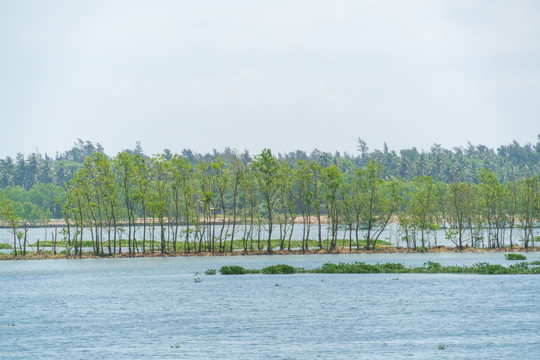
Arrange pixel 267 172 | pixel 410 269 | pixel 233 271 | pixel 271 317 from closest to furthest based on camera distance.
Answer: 1. pixel 271 317
2. pixel 410 269
3. pixel 233 271
4. pixel 267 172

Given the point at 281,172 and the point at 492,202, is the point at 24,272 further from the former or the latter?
the point at 492,202

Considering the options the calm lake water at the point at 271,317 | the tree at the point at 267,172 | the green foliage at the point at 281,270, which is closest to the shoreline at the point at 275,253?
the tree at the point at 267,172

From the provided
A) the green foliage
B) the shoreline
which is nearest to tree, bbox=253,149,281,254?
the shoreline

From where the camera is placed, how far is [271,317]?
155 feet

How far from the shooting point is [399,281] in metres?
67.2

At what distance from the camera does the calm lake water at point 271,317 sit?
36406 mm

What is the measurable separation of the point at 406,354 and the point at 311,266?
2014 inches

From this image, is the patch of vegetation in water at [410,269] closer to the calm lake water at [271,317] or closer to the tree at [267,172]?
the calm lake water at [271,317]

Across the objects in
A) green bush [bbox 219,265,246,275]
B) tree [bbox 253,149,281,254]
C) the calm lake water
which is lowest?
the calm lake water

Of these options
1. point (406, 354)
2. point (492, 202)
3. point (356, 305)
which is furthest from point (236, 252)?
point (406, 354)

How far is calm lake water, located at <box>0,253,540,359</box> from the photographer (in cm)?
3641

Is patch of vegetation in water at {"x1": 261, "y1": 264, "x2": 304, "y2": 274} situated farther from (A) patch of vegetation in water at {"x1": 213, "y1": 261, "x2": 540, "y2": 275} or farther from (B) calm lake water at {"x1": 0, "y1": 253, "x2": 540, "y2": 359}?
(B) calm lake water at {"x1": 0, "y1": 253, "x2": 540, "y2": 359}

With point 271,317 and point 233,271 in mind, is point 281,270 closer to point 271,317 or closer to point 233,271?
point 233,271

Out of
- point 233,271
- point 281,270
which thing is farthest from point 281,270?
point 233,271
